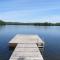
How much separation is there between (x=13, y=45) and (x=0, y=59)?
179 inches

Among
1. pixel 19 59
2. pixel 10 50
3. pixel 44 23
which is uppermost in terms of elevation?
pixel 19 59

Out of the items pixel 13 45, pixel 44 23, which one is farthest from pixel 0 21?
pixel 13 45

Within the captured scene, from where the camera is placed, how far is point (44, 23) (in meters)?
114

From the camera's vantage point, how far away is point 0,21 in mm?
117812

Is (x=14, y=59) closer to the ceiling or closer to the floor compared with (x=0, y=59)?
closer to the ceiling

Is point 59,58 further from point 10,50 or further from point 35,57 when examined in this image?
point 10,50

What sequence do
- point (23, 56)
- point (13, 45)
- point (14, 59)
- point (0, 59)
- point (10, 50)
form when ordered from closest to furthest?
1. point (14, 59)
2. point (23, 56)
3. point (0, 59)
4. point (10, 50)
5. point (13, 45)

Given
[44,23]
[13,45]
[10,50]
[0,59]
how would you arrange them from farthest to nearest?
[44,23] → [13,45] → [10,50] → [0,59]

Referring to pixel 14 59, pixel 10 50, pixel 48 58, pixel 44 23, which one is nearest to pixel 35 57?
pixel 14 59

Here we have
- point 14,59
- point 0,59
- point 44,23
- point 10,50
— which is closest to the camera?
point 14,59

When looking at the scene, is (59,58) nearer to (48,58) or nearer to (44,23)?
(48,58)

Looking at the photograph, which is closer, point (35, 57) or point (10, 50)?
point (35, 57)

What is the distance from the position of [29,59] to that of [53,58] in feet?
11.3

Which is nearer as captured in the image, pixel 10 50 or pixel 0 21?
pixel 10 50
